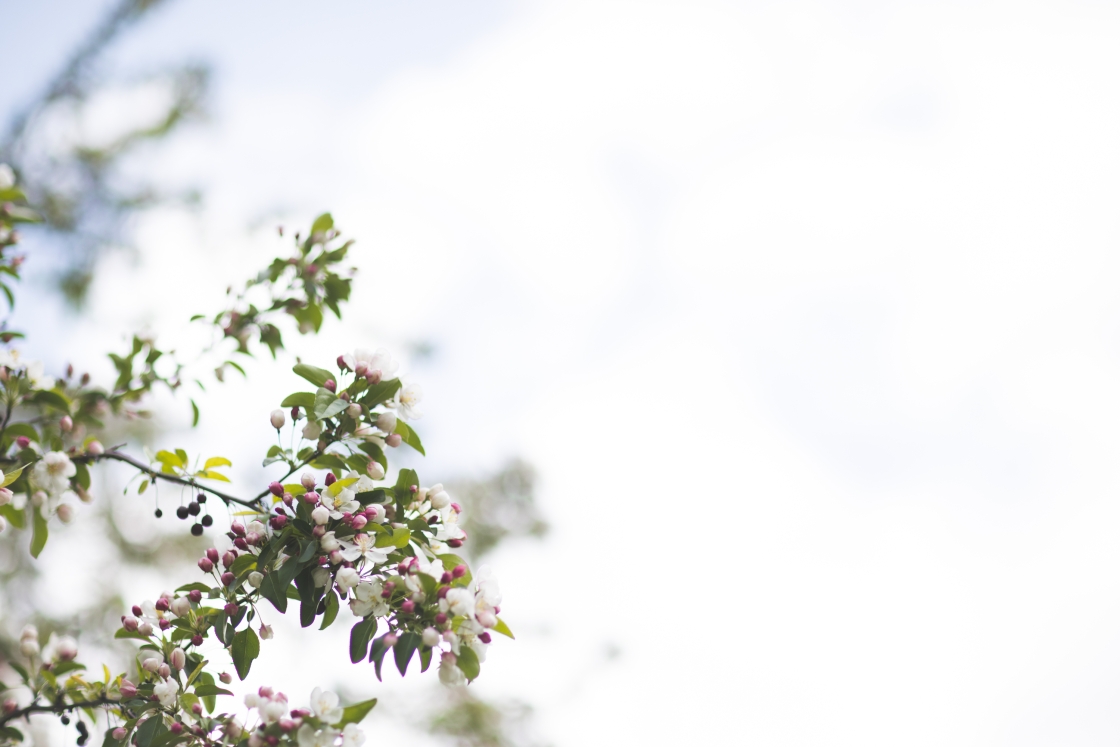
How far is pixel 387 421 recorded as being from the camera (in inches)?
60.2

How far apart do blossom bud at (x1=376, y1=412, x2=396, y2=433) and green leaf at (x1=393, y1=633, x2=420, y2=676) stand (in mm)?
415

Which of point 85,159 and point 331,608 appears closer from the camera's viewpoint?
point 331,608

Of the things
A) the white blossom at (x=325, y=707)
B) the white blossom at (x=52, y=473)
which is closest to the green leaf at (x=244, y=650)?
the white blossom at (x=325, y=707)

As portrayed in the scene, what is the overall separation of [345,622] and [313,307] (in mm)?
4290

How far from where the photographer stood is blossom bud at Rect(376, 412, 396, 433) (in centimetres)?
153

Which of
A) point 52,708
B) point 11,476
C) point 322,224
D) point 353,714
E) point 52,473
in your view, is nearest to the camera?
point 353,714

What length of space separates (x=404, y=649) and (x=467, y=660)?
121 mm

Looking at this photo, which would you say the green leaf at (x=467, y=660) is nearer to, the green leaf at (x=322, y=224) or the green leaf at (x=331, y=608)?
the green leaf at (x=331, y=608)

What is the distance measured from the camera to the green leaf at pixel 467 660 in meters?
1.38

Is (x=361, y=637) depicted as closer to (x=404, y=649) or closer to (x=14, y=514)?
(x=404, y=649)

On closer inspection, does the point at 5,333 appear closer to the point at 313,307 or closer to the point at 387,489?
the point at 313,307

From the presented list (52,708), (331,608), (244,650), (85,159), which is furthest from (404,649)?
(85,159)

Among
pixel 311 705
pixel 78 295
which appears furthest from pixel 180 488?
pixel 78 295

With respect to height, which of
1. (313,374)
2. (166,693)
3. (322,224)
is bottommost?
(166,693)
